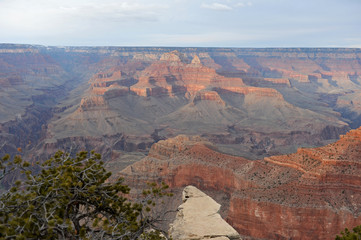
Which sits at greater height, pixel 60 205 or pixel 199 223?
pixel 60 205

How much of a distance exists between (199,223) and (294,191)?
2915 centimetres

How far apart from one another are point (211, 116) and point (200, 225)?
153 metres

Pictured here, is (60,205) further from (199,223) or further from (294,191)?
(294,191)

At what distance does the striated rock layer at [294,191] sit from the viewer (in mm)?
46375

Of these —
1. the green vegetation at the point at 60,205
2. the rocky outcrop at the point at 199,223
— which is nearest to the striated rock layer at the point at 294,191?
the rocky outcrop at the point at 199,223

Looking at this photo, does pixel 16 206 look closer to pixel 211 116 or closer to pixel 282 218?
pixel 282 218

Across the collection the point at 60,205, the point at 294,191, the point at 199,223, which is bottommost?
the point at 294,191

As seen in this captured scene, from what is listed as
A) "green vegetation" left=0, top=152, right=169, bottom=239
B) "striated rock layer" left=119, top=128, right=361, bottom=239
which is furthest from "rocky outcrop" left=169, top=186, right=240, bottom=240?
"striated rock layer" left=119, top=128, right=361, bottom=239

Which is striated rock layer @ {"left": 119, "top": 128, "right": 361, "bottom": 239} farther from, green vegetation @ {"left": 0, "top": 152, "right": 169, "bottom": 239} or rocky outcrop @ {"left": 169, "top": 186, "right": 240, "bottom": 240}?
green vegetation @ {"left": 0, "top": 152, "right": 169, "bottom": 239}

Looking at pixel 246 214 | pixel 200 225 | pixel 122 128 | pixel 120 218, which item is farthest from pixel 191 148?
pixel 122 128

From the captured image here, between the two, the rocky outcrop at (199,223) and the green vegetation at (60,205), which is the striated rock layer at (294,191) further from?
the green vegetation at (60,205)

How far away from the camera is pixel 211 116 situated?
177m

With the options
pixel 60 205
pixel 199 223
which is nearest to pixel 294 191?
pixel 199 223

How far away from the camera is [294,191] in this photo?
49469 mm
